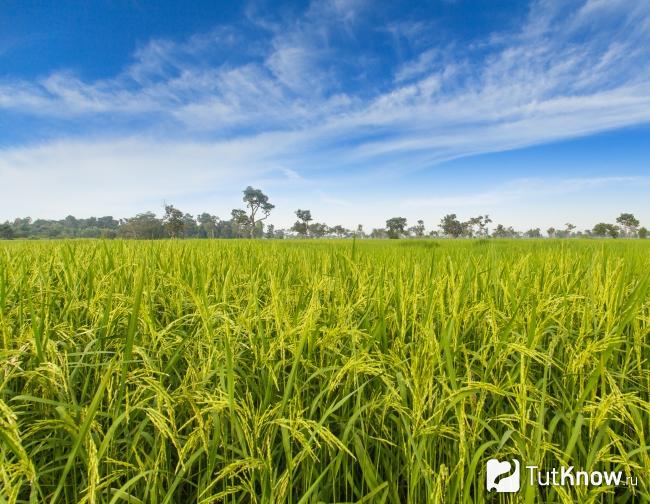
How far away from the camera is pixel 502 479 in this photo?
1.13 metres

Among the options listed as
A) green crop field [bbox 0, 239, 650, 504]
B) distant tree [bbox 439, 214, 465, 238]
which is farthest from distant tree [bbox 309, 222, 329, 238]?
green crop field [bbox 0, 239, 650, 504]

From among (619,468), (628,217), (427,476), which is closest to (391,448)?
(427,476)

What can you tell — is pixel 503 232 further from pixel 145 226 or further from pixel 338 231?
pixel 145 226

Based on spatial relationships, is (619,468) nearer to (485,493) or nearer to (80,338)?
(485,493)

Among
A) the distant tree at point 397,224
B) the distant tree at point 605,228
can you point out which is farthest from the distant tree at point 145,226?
the distant tree at point 605,228

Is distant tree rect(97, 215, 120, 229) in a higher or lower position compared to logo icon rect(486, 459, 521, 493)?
higher

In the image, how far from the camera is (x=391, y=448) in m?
1.35

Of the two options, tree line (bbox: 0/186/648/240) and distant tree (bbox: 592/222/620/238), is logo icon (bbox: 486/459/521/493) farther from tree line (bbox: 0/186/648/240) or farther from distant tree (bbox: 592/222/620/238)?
distant tree (bbox: 592/222/620/238)

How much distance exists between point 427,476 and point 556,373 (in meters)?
1.07

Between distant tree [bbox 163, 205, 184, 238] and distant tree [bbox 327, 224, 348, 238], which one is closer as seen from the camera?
distant tree [bbox 163, 205, 184, 238]

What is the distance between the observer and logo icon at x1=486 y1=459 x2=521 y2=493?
3.59 feet

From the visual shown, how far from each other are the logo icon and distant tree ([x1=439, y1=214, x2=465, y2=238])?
10343cm

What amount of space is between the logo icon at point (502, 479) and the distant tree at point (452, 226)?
103427 mm

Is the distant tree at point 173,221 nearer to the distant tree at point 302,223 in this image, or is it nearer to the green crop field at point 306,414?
the distant tree at point 302,223
